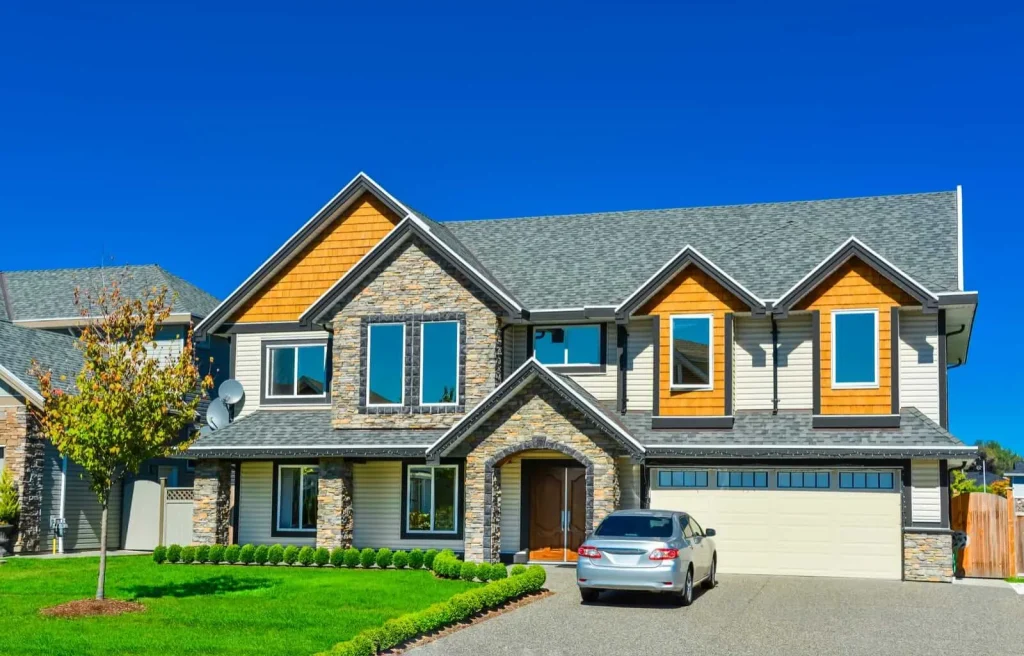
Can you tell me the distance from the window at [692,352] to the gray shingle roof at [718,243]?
5.65 feet

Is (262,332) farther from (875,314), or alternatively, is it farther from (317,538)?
(875,314)

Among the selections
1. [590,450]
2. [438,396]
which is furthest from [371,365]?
[590,450]

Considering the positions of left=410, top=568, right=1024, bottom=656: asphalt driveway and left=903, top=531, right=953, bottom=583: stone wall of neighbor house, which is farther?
left=903, top=531, right=953, bottom=583: stone wall of neighbor house

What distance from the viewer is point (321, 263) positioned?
3058 centimetres

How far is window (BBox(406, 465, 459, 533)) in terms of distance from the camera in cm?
2844

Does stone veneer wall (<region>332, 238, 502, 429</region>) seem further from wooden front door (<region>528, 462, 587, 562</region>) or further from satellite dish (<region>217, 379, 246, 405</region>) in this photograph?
satellite dish (<region>217, 379, 246, 405</region>)

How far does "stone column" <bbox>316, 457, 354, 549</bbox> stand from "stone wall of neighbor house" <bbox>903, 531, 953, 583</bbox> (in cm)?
1289

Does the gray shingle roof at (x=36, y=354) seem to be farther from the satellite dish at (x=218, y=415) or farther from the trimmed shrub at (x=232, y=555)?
the trimmed shrub at (x=232, y=555)

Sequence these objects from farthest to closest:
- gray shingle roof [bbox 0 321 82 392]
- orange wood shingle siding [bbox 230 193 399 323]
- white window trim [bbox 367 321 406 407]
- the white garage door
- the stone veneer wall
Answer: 1. gray shingle roof [bbox 0 321 82 392]
2. orange wood shingle siding [bbox 230 193 399 323]
3. white window trim [bbox 367 321 406 407]
4. the stone veneer wall
5. the white garage door

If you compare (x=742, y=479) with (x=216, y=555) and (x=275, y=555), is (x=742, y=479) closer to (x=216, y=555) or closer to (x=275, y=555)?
(x=275, y=555)

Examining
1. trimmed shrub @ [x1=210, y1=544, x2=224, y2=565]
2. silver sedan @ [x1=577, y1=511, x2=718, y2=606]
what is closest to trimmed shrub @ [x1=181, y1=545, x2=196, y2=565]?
trimmed shrub @ [x1=210, y1=544, x2=224, y2=565]

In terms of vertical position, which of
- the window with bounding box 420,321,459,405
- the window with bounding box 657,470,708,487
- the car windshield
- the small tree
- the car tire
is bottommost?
the car tire

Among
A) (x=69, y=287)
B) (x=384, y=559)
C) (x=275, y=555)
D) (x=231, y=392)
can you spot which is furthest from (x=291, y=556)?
(x=69, y=287)

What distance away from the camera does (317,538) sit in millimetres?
27891
